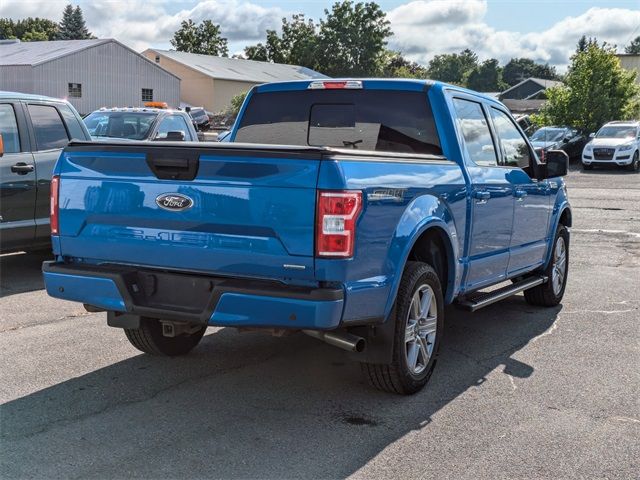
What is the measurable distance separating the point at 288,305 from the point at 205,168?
883 millimetres

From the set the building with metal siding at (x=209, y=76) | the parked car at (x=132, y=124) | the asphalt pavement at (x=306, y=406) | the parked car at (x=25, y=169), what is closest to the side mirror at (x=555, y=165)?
the asphalt pavement at (x=306, y=406)

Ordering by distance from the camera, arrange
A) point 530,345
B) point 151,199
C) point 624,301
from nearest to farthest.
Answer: point 151,199, point 530,345, point 624,301

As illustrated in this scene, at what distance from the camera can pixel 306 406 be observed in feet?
16.3

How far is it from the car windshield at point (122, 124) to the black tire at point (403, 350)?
938 cm

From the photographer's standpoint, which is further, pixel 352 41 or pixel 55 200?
pixel 352 41

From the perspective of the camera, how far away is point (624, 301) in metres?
8.34

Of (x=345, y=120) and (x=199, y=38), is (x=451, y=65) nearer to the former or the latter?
(x=199, y=38)

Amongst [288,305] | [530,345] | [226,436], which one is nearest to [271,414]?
[226,436]

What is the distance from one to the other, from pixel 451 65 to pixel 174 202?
170 meters

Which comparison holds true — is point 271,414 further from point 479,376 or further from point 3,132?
point 3,132

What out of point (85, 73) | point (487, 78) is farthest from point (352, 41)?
point (487, 78)

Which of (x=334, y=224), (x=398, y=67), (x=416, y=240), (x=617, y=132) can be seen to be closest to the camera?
(x=334, y=224)

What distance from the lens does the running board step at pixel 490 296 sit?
19.9ft

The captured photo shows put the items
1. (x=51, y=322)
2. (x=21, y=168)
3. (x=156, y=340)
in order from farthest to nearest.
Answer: (x=21, y=168)
(x=51, y=322)
(x=156, y=340)
